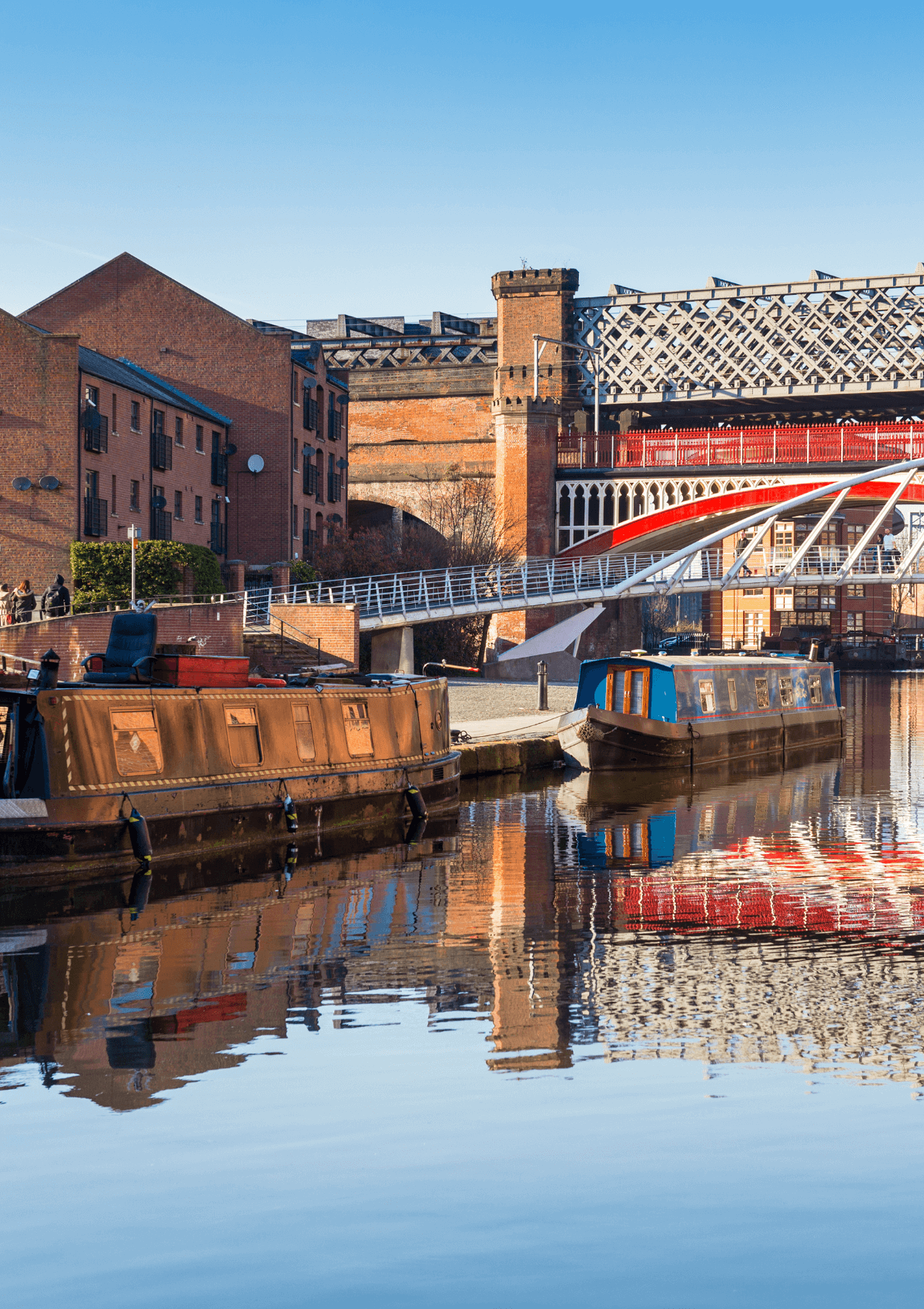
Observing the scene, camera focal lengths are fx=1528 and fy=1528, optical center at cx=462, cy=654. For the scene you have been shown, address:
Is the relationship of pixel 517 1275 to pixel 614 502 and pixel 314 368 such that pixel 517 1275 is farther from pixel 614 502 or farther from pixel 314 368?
pixel 614 502

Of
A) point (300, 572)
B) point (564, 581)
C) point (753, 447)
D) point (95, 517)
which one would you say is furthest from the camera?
point (753, 447)

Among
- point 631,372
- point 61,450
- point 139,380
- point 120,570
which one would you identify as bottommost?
point 120,570

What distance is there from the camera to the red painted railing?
58125mm

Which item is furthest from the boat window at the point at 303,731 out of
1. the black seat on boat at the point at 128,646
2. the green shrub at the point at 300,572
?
the green shrub at the point at 300,572

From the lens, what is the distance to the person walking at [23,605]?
32562 mm

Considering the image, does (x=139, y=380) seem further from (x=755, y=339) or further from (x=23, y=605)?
(x=755, y=339)

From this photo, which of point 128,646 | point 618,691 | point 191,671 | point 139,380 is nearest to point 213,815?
point 191,671

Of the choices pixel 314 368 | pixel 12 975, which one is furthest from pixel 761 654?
pixel 12 975

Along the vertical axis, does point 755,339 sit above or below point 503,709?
above

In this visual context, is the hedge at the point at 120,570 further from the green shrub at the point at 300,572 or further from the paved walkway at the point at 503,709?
the paved walkway at the point at 503,709

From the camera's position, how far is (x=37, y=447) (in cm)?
3850

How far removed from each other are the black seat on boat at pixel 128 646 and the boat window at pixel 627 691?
12.3m

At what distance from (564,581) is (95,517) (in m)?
22.5

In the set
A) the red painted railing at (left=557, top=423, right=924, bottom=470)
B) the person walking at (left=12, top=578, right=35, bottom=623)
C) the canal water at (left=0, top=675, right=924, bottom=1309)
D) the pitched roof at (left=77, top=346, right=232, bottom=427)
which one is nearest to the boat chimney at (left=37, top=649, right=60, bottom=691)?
the canal water at (left=0, top=675, right=924, bottom=1309)
